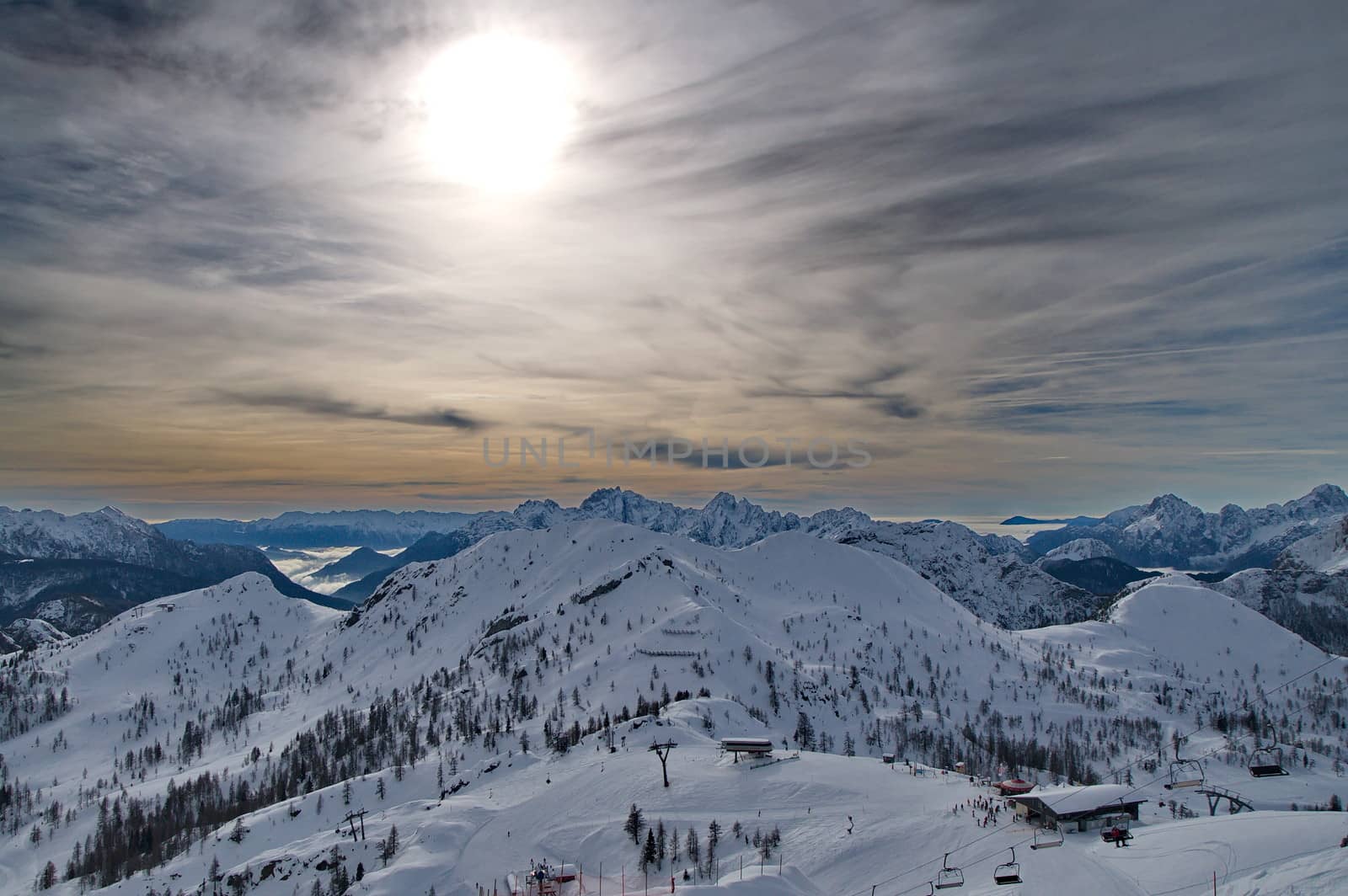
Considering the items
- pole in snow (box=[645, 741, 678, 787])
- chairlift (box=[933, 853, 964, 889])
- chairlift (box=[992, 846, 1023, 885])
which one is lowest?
pole in snow (box=[645, 741, 678, 787])

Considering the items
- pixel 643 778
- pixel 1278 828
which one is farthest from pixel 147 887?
pixel 1278 828

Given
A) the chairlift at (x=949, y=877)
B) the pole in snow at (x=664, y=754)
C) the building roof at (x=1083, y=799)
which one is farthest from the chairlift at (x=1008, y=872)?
the pole in snow at (x=664, y=754)

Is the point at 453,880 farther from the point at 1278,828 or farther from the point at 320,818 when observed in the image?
the point at 1278,828

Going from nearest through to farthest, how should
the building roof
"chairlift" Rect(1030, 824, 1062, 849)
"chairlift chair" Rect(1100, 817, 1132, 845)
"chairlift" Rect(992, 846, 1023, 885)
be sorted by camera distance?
"chairlift" Rect(992, 846, 1023, 885)
"chairlift chair" Rect(1100, 817, 1132, 845)
"chairlift" Rect(1030, 824, 1062, 849)
the building roof

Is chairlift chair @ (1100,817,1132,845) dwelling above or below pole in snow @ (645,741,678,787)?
above

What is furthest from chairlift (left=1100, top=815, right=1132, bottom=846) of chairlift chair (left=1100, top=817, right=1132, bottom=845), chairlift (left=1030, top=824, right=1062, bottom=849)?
chairlift (left=1030, top=824, right=1062, bottom=849)

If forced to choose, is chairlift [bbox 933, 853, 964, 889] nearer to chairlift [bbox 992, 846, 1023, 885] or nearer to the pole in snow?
chairlift [bbox 992, 846, 1023, 885]

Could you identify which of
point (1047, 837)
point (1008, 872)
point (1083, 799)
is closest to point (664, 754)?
point (1047, 837)
